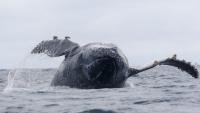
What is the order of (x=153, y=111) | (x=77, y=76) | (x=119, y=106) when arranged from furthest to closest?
(x=77, y=76)
(x=119, y=106)
(x=153, y=111)

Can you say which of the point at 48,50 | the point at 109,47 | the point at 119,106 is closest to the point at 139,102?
the point at 119,106

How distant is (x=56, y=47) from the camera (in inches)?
715

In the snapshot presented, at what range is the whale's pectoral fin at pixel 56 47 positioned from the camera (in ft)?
59.2

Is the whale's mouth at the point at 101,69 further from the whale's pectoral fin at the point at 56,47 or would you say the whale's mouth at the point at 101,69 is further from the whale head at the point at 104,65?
the whale's pectoral fin at the point at 56,47

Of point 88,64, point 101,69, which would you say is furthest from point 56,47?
point 101,69

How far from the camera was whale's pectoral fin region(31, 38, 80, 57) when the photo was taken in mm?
18047

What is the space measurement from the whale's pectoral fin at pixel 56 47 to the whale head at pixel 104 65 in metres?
1.13

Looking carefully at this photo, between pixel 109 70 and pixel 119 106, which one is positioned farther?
pixel 109 70

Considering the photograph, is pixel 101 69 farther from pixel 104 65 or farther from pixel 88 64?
pixel 88 64

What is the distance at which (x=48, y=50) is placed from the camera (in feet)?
60.1

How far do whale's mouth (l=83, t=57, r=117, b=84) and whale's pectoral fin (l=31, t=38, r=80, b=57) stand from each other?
1869 mm

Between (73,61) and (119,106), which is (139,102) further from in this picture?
(73,61)

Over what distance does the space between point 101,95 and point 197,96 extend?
9.91 feet

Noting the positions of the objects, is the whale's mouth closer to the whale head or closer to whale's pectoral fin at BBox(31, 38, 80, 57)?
the whale head
